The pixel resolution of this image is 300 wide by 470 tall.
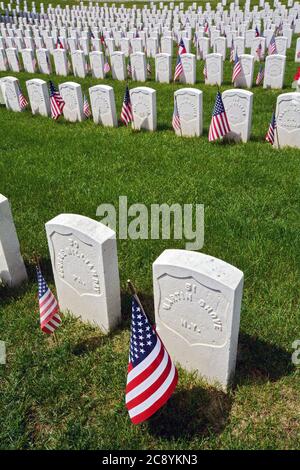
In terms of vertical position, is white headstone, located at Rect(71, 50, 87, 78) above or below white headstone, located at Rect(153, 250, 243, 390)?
below

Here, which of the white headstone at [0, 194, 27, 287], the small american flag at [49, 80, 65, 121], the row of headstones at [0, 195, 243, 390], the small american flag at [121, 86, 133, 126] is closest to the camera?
the row of headstones at [0, 195, 243, 390]

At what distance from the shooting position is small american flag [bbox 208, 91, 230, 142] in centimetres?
724

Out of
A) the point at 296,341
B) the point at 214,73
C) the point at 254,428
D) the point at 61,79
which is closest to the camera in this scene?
the point at 254,428

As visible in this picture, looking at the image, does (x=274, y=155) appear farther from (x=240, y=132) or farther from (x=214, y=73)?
(x=214, y=73)

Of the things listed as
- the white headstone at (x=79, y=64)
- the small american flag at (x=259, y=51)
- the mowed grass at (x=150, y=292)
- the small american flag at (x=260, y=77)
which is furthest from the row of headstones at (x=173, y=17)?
the mowed grass at (x=150, y=292)

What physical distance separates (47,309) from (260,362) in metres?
1.86

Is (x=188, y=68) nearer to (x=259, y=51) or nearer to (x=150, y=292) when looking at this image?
(x=259, y=51)

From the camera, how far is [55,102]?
910 cm

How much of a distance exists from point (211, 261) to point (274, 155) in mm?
4612

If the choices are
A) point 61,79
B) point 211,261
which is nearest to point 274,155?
point 211,261

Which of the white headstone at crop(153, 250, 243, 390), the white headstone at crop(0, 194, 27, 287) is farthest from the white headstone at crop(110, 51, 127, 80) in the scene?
the white headstone at crop(153, 250, 243, 390)

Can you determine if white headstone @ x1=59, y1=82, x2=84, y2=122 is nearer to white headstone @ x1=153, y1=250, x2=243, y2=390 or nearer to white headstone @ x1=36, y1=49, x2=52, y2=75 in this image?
white headstone @ x1=36, y1=49, x2=52, y2=75

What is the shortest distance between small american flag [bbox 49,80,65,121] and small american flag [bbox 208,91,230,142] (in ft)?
11.6
